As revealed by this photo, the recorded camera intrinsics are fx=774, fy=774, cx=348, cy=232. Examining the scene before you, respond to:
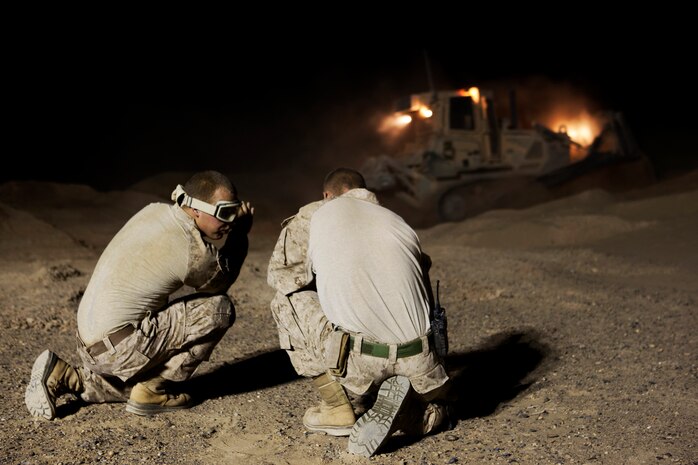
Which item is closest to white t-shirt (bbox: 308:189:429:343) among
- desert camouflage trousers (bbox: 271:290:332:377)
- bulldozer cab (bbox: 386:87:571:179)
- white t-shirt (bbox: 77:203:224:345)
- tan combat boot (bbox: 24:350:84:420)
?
desert camouflage trousers (bbox: 271:290:332:377)

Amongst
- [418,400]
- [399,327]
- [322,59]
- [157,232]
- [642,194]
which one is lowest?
[642,194]

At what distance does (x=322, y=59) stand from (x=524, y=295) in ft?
76.3

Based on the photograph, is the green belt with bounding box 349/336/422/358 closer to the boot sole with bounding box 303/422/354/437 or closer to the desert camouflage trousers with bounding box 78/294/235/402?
the boot sole with bounding box 303/422/354/437

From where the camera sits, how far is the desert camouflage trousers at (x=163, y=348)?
3.57 meters

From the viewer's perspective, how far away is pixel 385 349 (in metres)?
3.21

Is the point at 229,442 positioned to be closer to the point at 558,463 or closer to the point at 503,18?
the point at 558,463

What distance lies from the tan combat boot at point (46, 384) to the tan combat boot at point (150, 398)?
33cm

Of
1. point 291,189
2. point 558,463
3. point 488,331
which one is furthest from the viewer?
point 291,189

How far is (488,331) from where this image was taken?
562 centimetres

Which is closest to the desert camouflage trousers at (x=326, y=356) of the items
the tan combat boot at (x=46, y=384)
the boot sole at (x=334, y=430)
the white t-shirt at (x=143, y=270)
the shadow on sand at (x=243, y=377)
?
the boot sole at (x=334, y=430)

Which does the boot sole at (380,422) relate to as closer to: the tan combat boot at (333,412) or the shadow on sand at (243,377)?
the tan combat boot at (333,412)

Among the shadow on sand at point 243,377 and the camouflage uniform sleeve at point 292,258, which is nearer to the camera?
the camouflage uniform sleeve at point 292,258

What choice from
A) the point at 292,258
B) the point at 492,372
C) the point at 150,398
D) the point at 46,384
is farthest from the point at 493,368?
the point at 46,384

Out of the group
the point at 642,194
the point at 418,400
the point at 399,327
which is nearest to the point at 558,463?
the point at 418,400
